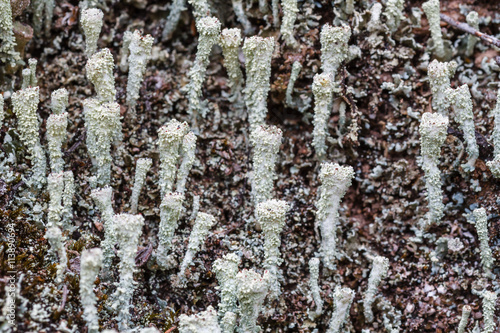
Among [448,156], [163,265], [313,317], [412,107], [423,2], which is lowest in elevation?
[313,317]

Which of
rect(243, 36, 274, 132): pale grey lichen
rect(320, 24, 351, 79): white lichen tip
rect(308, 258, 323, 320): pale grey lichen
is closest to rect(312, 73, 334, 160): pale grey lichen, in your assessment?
rect(320, 24, 351, 79): white lichen tip

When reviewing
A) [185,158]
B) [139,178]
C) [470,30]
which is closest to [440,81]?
[470,30]

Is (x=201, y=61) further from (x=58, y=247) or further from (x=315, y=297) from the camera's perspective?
(x=315, y=297)

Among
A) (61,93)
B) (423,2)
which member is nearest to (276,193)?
(61,93)

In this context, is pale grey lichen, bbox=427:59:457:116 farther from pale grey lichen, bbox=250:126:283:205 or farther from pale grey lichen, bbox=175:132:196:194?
pale grey lichen, bbox=175:132:196:194

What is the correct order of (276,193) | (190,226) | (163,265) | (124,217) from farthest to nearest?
(276,193), (190,226), (163,265), (124,217)

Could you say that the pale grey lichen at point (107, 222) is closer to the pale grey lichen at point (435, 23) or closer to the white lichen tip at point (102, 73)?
the white lichen tip at point (102, 73)

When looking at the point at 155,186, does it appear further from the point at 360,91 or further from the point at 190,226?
the point at 360,91
